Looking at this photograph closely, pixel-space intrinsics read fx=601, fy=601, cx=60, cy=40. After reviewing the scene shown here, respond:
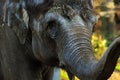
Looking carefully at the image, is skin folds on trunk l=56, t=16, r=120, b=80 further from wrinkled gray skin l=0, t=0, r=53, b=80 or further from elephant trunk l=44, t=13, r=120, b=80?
wrinkled gray skin l=0, t=0, r=53, b=80

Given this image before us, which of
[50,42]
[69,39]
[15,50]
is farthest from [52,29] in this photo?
[15,50]

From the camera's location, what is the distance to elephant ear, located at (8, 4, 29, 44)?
21.7ft

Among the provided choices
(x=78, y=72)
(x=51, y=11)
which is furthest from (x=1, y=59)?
(x=78, y=72)

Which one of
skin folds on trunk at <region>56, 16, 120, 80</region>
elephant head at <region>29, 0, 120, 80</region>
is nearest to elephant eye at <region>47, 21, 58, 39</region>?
elephant head at <region>29, 0, 120, 80</region>

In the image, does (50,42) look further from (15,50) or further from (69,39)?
(15,50)

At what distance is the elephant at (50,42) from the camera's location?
18.2ft

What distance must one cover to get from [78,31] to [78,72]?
474mm

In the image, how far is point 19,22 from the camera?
21.8ft

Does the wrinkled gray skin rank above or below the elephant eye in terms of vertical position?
below

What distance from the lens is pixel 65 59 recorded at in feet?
19.5

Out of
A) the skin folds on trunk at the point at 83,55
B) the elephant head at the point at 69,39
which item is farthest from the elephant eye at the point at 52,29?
the skin folds on trunk at the point at 83,55

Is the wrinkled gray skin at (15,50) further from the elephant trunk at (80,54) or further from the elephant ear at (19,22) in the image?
the elephant trunk at (80,54)

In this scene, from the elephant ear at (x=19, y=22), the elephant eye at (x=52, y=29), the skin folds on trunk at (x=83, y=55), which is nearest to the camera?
the skin folds on trunk at (x=83, y=55)

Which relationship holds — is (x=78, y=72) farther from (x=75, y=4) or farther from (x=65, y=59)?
(x=75, y=4)
